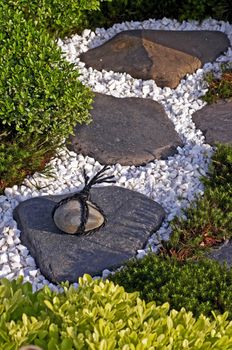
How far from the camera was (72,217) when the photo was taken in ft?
14.9

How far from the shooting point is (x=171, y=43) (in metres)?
7.22

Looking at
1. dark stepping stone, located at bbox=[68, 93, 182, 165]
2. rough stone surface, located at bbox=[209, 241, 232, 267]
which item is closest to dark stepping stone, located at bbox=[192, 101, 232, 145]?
dark stepping stone, located at bbox=[68, 93, 182, 165]

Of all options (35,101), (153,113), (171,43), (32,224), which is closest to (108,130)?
(153,113)

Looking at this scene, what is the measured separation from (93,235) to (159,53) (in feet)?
9.38

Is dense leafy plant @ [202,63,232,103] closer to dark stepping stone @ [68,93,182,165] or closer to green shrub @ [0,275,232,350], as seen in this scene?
dark stepping stone @ [68,93,182,165]

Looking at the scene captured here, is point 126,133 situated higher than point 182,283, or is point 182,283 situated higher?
point 182,283

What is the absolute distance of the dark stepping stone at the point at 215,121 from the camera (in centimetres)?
589

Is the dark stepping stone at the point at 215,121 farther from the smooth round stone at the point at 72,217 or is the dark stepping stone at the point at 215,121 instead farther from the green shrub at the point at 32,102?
the smooth round stone at the point at 72,217

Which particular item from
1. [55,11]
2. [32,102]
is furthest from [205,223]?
[55,11]

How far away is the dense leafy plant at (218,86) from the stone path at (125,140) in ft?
0.42

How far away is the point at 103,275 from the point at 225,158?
4.96ft

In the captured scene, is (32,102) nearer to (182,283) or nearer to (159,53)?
(182,283)

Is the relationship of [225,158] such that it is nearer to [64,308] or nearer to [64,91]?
[64,91]

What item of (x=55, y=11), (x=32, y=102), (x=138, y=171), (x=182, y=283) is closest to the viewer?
(x=182, y=283)
